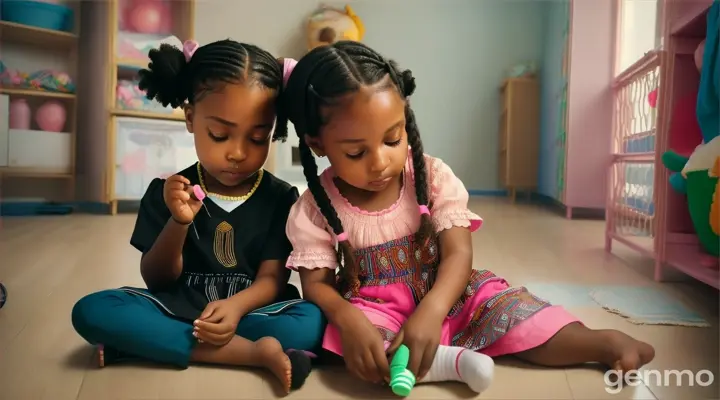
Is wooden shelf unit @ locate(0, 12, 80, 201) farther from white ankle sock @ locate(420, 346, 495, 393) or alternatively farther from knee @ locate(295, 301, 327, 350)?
white ankle sock @ locate(420, 346, 495, 393)

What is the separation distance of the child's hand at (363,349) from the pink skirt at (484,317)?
39 millimetres

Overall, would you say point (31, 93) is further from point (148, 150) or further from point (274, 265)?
point (274, 265)

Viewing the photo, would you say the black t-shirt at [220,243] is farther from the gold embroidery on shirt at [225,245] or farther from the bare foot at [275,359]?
the bare foot at [275,359]

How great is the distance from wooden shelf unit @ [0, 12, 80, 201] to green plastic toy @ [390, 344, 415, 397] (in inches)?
69.8

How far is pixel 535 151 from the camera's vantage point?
2.78m

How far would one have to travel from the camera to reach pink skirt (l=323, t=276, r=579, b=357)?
25.9 inches

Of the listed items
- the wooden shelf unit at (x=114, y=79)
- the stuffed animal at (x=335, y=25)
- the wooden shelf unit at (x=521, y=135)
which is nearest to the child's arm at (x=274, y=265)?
the wooden shelf unit at (x=114, y=79)

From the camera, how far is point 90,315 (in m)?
0.66

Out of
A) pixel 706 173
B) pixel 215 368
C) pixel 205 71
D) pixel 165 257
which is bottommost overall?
pixel 215 368

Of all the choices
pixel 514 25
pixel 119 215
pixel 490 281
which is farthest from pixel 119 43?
pixel 490 281

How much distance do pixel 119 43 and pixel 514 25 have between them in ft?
5.72

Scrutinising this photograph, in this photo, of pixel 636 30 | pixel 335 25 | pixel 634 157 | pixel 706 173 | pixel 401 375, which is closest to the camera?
pixel 401 375

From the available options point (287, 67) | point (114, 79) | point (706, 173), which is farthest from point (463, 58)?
point (287, 67)

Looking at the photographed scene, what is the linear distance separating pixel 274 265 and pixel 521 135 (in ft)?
7.44
